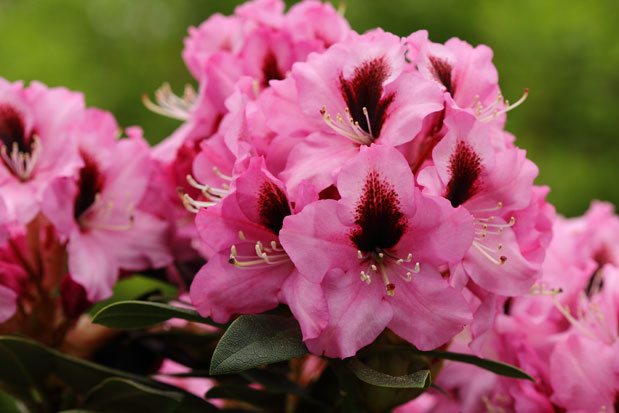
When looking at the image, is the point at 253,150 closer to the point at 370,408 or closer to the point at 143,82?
the point at 370,408

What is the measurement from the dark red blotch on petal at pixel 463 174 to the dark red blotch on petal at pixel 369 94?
76 mm

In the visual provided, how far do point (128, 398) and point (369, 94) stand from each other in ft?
1.35

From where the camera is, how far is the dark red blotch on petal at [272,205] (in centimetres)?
70

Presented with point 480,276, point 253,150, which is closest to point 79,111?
point 253,150

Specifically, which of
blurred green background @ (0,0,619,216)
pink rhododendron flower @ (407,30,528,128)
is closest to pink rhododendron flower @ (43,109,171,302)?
pink rhododendron flower @ (407,30,528,128)

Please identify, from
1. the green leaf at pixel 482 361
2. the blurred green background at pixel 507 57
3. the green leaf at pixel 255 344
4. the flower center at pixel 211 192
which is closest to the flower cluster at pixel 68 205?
the flower center at pixel 211 192

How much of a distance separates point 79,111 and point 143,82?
120 inches

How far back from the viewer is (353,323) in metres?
0.68

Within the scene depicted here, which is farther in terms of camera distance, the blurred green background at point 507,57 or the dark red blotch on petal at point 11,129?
the blurred green background at point 507,57

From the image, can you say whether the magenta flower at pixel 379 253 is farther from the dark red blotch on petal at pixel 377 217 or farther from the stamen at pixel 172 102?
the stamen at pixel 172 102

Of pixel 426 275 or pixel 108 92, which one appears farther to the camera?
pixel 108 92

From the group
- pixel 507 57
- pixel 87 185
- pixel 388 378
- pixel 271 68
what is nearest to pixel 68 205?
pixel 87 185

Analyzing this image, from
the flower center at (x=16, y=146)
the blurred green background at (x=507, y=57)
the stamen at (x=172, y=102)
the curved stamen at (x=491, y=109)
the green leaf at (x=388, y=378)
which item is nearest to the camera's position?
the green leaf at (x=388, y=378)

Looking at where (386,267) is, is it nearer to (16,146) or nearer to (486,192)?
(486,192)
